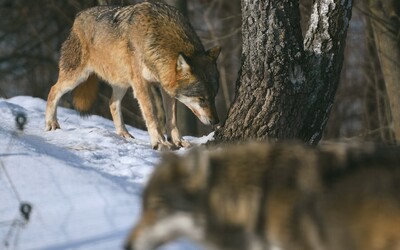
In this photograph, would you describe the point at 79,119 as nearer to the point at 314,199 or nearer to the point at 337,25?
the point at 337,25

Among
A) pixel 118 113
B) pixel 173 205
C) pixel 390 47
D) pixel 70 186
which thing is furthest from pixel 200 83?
pixel 173 205

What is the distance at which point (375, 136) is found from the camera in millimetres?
17062

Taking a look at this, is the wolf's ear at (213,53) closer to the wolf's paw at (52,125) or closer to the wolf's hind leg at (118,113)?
the wolf's hind leg at (118,113)

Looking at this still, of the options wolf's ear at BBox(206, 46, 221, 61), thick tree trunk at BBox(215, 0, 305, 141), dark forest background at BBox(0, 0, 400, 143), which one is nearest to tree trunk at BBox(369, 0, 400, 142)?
dark forest background at BBox(0, 0, 400, 143)

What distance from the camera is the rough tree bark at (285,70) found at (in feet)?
24.3

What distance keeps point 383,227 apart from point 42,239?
261cm

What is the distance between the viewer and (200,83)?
29.2 feet

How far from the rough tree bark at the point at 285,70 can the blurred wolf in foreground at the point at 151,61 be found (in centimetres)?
123

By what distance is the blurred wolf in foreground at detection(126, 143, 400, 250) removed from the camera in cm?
342

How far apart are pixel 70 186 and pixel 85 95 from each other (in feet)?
13.4

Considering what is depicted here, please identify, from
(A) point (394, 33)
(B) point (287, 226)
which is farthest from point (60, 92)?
(B) point (287, 226)

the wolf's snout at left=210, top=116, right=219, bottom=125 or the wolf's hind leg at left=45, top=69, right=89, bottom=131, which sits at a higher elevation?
the wolf's hind leg at left=45, top=69, right=89, bottom=131

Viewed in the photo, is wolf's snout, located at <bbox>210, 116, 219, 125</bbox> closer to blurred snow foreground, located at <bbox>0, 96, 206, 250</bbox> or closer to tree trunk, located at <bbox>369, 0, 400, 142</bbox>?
blurred snow foreground, located at <bbox>0, 96, 206, 250</bbox>

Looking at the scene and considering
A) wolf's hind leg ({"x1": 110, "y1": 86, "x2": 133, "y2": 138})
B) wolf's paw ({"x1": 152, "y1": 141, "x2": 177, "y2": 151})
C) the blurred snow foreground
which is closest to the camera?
the blurred snow foreground
